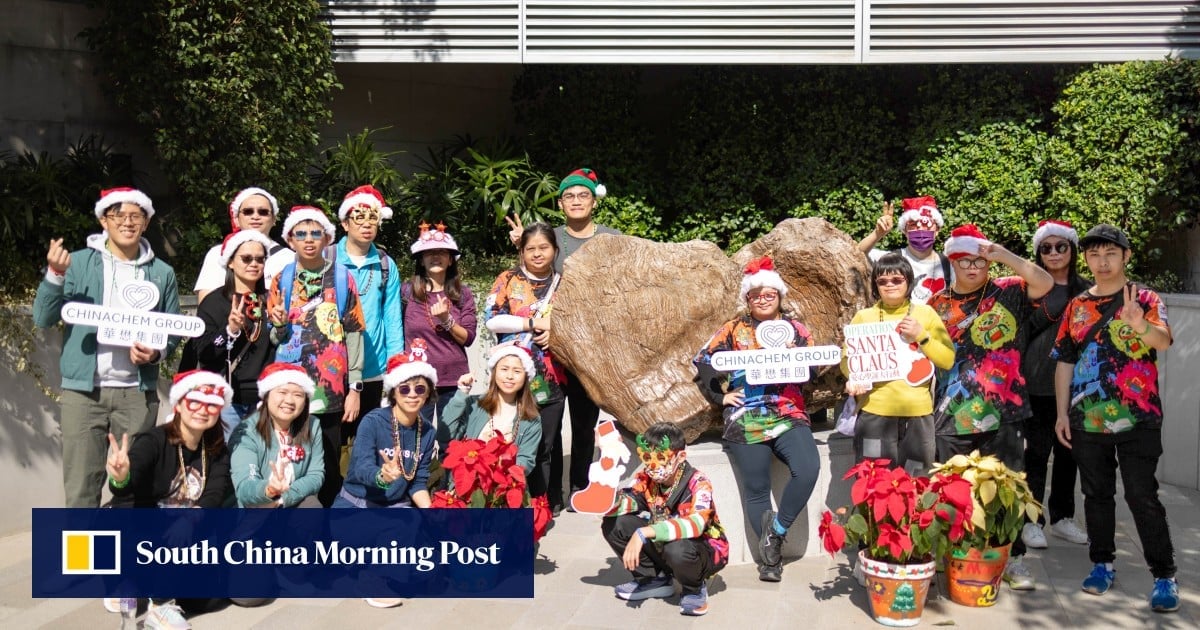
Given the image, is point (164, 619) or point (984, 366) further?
point (984, 366)

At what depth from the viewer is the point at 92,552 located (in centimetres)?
486

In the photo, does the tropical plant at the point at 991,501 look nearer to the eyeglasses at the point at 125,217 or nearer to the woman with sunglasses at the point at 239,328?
the woman with sunglasses at the point at 239,328

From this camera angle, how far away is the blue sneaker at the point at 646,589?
4.96 meters

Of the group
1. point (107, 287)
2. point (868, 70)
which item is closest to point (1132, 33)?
point (868, 70)

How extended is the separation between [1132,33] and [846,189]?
2.80 m

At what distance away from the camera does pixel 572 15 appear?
382 inches

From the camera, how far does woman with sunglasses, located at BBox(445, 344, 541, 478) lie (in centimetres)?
542

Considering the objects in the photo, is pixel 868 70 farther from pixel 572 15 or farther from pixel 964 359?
pixel 964 359

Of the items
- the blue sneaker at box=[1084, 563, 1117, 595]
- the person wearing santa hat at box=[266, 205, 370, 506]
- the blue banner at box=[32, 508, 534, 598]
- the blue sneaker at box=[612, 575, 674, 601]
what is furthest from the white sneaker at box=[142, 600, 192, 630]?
the blue sneaker at box=[1084, 563, 1117, 595]

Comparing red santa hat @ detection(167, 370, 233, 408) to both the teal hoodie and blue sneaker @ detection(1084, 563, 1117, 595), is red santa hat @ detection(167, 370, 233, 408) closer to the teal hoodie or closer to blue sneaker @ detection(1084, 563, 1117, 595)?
the teal hoodie

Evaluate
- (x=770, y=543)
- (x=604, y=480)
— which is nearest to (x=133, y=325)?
(x=604, y=480)

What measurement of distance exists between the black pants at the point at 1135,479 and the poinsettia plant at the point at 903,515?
0.68 meters

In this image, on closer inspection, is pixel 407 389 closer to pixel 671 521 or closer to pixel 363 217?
pixel 363 217

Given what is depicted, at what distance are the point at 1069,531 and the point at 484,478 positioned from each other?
3371mm
